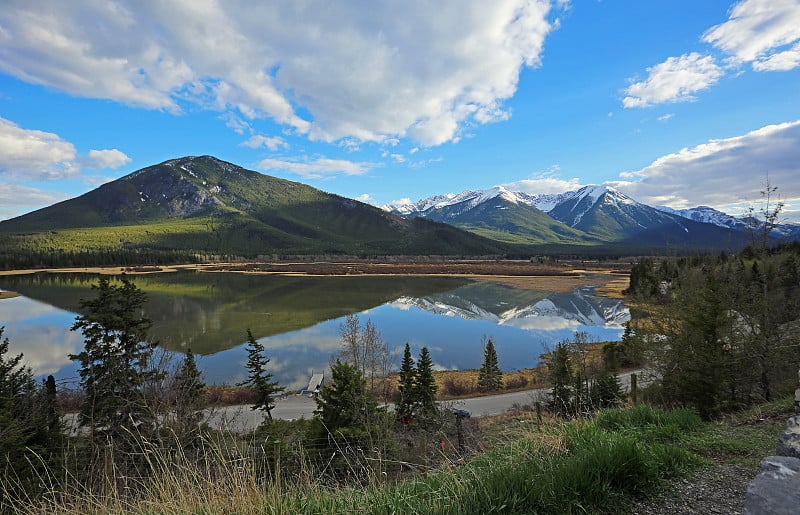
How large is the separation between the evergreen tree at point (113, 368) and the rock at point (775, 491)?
15912 millimetres

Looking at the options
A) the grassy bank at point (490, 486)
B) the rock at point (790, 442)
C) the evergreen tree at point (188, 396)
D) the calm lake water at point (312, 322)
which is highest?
the rock at point (790, 442)

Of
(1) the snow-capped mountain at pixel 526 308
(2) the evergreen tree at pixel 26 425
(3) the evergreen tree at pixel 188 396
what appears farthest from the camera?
(1) the snow-capped mountain at pixel 526 308

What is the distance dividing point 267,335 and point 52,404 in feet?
89.3

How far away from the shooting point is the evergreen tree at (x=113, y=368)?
1348cm

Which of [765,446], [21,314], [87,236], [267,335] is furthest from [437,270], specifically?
[87,236]

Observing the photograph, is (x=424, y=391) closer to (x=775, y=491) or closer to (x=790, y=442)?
(x=790, y=442)

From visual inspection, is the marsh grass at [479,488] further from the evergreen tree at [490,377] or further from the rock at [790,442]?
the evergreen tree at [490,377]

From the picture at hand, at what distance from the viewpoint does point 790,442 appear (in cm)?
322

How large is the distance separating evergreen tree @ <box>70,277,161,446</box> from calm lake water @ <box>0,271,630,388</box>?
9242mm

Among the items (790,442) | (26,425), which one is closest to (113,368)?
(26,425)

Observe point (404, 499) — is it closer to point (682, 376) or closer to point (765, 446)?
point (765, 446)

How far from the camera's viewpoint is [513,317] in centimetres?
4997

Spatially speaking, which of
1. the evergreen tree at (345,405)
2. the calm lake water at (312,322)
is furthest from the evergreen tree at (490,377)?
the evergreen tree at (345,405)

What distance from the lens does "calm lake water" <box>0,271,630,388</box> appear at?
31558mm
